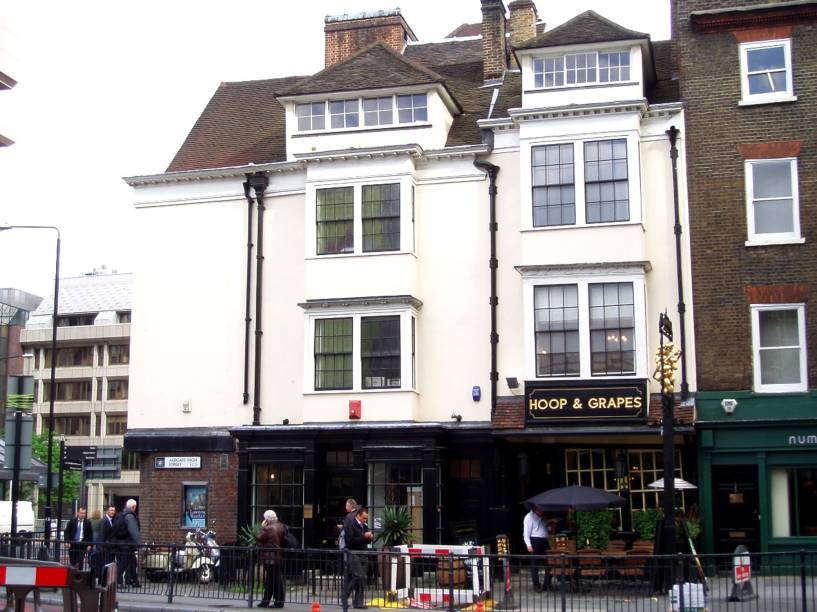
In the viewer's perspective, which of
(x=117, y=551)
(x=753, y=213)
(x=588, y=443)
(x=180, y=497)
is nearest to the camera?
(x=117, y=551)

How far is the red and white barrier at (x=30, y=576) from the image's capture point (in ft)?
34.1

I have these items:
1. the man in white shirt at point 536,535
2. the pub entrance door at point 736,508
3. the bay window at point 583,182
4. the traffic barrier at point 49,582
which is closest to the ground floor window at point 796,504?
the pub entrance door at point 736,508

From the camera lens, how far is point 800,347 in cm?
2361

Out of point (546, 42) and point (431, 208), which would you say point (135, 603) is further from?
point (546, 42)

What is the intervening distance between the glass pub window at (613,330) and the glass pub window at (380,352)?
448 cm

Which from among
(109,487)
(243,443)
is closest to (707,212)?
(243,443)

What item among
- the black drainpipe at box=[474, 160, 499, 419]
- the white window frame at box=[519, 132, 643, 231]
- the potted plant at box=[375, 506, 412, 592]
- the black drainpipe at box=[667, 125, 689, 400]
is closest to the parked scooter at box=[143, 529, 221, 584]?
the potted plant at box=[375, 506, 412, 592]

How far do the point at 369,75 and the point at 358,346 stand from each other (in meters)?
6.52

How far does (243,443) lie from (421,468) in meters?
4.40

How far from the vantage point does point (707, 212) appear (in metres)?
24.4

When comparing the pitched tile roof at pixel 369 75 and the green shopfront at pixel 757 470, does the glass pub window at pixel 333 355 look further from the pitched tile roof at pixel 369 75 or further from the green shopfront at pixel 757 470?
the green shopfront at pixel 757 470

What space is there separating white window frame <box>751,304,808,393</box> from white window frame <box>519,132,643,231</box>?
3.24 m

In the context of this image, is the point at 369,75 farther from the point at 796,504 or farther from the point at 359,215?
the point at 796,504

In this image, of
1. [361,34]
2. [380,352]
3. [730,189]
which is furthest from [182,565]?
[361,34]
